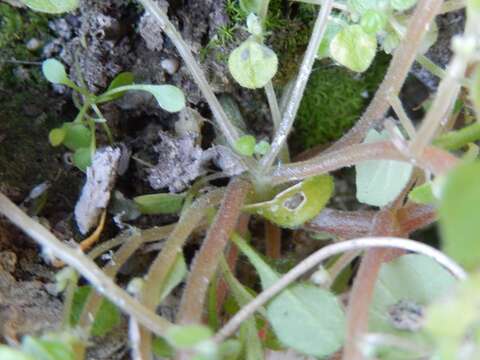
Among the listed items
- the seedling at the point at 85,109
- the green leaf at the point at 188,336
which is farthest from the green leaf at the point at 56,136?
the green leaf at the point at 188,336

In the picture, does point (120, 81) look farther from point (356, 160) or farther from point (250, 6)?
point (356, 160)

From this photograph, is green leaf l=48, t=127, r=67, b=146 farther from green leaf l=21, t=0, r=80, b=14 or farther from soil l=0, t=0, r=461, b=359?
green leaf l=21, t=0, r=80, b=14

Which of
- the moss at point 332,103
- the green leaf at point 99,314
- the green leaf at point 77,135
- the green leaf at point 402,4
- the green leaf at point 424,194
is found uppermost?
the moss at point 332,103

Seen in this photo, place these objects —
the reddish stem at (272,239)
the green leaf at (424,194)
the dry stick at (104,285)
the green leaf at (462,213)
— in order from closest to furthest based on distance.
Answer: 1. the green leaf at (462,213)
2. the dry stick at (104,285)
3. the green leaf at (424,194)
4. the reddish stem at (272,239)

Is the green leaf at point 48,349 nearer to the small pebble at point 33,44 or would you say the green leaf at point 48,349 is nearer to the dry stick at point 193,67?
the dry stick at point 193,67

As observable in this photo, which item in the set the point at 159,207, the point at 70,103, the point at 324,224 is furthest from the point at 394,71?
the point at 70,103
